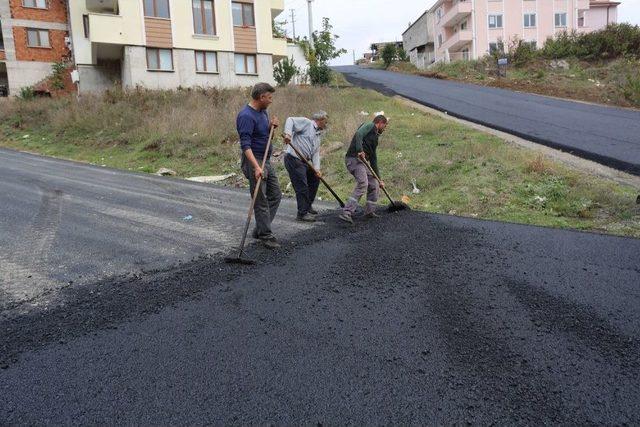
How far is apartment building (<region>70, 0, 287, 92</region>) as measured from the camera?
2206 centimetres

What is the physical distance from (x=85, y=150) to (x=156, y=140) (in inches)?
116

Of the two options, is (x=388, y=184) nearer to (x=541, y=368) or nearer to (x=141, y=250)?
(x=141, y=250)

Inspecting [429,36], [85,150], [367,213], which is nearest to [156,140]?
[85,150]

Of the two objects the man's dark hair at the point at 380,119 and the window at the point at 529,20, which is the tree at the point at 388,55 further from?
the man's dark hair at the point at 380,119

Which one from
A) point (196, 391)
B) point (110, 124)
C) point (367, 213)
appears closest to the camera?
point (196, 391)

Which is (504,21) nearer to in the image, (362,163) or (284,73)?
(284,73)

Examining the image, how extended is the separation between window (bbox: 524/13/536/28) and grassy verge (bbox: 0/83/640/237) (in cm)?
2661

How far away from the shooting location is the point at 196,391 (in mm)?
2766

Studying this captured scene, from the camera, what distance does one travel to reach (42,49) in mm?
28484

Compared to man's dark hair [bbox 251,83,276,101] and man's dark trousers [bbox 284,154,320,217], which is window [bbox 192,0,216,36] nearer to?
man's dark trousers [bbox 284,154,320,217]

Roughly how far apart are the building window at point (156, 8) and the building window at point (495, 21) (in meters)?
29.0

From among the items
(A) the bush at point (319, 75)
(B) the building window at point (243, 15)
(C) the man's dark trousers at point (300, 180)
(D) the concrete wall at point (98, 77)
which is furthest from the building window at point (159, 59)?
(C) the man's dark trousers at point (300, 180)

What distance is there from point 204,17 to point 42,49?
38.1 feet

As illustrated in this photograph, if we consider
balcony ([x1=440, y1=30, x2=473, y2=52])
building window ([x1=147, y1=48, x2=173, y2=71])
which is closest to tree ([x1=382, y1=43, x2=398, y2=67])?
balcony ([x1=440, y1=30, x2=473, y2=52])
